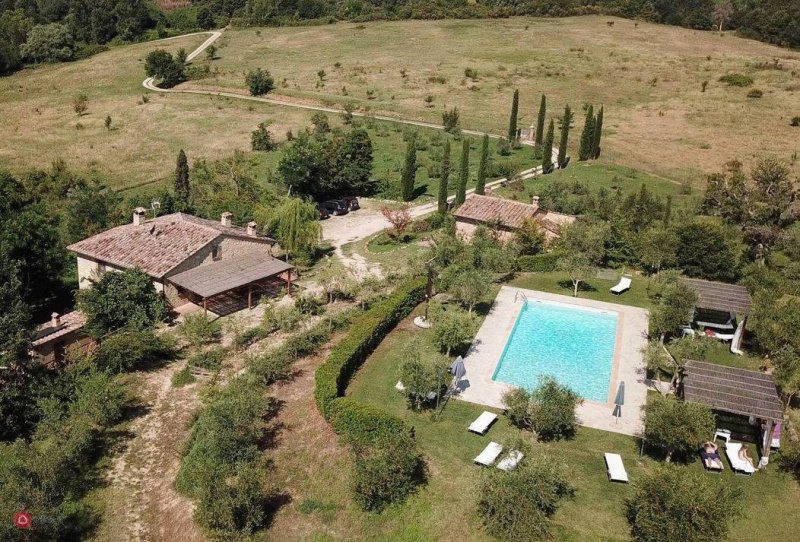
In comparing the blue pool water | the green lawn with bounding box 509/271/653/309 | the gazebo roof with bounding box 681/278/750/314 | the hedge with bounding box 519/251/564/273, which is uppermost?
the gazebo roof with bounding box 681/278/750/314

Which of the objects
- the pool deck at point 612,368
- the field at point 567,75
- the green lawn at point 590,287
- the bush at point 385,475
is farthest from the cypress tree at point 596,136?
the bush at point 385,475

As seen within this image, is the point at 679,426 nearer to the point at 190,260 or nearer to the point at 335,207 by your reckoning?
the point at 190,260

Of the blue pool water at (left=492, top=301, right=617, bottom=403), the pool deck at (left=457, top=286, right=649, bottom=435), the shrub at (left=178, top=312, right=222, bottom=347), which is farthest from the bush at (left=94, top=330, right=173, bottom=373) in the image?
the blue pool water at (left=492, top=301, right=617, bottom=403)

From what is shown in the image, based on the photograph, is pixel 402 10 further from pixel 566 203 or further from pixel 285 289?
pixel 285 289

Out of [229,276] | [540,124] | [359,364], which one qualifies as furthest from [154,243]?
[540,124]

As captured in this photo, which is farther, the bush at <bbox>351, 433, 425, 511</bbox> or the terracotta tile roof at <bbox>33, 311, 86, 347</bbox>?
the terracotta tile roof at <bbox>33, 311, 86, 347</bbox>

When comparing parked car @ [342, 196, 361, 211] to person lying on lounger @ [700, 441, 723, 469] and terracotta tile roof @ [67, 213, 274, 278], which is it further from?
person lying on lounger @ [700, 441, 723, 469]

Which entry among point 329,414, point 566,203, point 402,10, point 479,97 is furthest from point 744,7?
point 329,414
